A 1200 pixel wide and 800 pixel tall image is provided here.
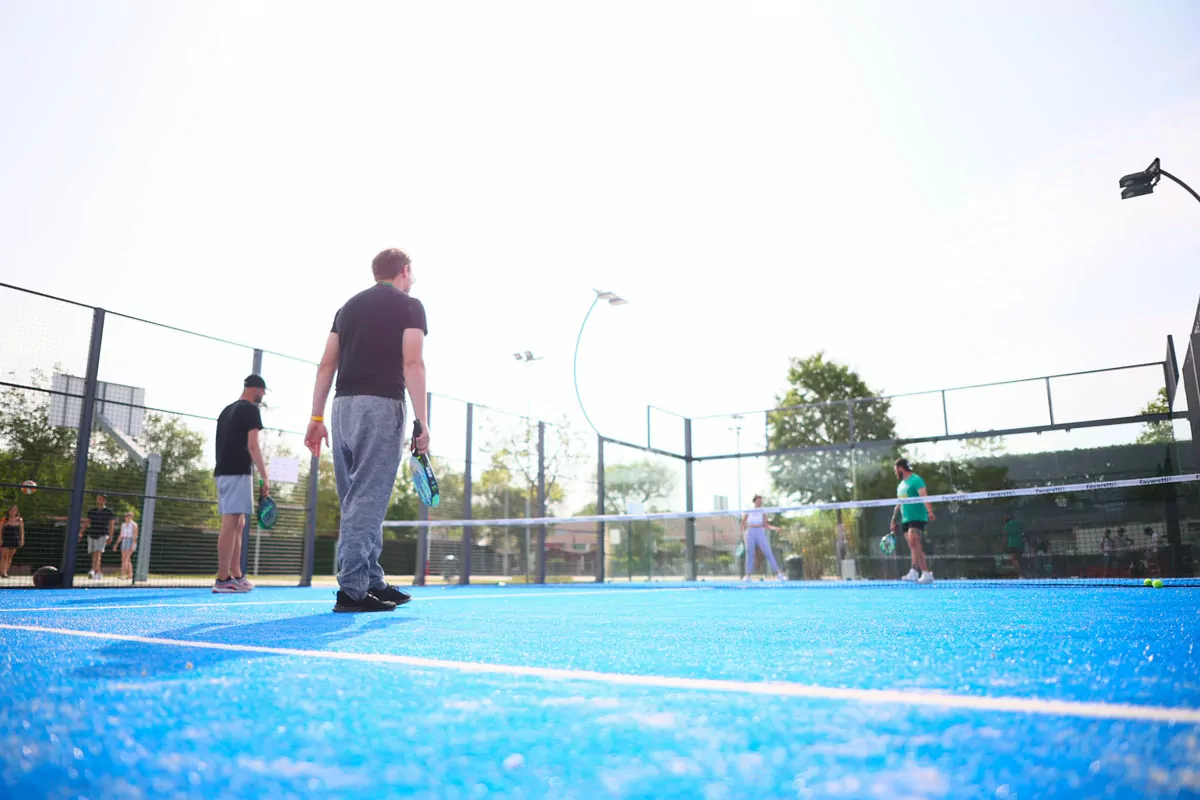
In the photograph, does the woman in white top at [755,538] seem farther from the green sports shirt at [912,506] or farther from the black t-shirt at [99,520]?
the black t-shirt at [99,520]

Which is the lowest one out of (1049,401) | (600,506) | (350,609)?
(350,609)

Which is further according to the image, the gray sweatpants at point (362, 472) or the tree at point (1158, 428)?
the tree at point (1158, 428)

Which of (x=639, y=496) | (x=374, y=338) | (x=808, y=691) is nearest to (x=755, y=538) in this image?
(x=639, y=496)

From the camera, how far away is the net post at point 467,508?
1448 cm

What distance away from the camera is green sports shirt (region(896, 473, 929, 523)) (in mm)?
10828

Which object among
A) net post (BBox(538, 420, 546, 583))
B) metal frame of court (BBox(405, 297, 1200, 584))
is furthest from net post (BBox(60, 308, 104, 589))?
net post (BBox(538, 420, 546, 583))

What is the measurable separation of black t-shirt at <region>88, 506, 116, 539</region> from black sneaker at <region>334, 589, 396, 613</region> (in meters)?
8.69

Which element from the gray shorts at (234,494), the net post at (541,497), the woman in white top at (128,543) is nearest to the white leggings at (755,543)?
the net post at (541,497)

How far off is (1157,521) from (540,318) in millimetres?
17284

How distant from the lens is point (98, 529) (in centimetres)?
1110

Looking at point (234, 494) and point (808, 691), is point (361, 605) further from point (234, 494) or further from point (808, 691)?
point (234, 494)

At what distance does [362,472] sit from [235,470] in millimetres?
3800

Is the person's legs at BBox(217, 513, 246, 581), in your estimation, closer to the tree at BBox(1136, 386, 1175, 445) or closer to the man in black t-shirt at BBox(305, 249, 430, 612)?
the man in black t-shirt at BBox(305, 249, 430, 612)

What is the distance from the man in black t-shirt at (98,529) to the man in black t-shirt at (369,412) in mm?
8366
